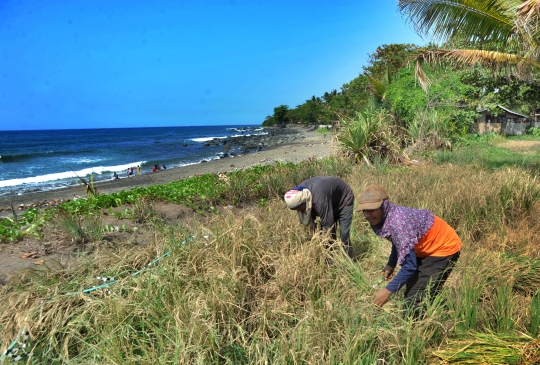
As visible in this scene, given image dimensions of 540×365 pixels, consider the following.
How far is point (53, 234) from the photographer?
519 cm

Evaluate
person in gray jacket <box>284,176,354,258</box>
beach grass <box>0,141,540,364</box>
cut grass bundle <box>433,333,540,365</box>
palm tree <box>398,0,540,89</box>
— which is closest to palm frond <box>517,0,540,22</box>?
palm tree <box>398,0,540,89</box>

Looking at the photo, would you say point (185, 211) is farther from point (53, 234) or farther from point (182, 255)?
point (182, 255)

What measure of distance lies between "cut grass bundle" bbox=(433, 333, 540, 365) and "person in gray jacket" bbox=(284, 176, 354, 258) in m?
1.58

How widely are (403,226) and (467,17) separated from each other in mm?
6498

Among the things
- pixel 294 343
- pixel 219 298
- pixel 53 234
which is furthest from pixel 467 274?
pixel 53 234

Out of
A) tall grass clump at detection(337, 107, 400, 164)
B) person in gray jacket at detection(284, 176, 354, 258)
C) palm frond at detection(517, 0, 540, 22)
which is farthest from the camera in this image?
tall grass clump at detection(337, 107, 400, 164)

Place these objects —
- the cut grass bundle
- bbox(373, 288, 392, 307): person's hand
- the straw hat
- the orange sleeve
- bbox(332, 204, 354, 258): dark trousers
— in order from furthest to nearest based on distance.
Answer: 1. bbox(332, 204, 354, 258): dark trousers
2. the straw hat
3. the orange sleeve
4. bbox(373, 288, 392, 307): person's hand
5. the cut grass bundle

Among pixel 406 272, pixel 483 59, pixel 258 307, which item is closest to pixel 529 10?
pixel 483 59

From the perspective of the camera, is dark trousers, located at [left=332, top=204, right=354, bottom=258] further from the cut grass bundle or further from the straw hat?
the cut grass bundle

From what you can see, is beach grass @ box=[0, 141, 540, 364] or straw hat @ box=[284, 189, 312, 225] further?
straw hat @ box=[284, 189, 312, 225]

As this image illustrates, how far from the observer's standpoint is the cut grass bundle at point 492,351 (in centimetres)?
234

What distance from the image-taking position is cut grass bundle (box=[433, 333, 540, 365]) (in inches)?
92.3

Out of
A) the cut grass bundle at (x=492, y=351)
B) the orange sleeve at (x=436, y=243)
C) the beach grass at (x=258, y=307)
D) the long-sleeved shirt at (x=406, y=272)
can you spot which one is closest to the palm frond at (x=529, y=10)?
the beach grass at (x=258, y=307)

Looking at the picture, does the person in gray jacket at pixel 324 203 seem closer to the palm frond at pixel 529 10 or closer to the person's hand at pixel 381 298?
the person's hand at pixel 381 298
